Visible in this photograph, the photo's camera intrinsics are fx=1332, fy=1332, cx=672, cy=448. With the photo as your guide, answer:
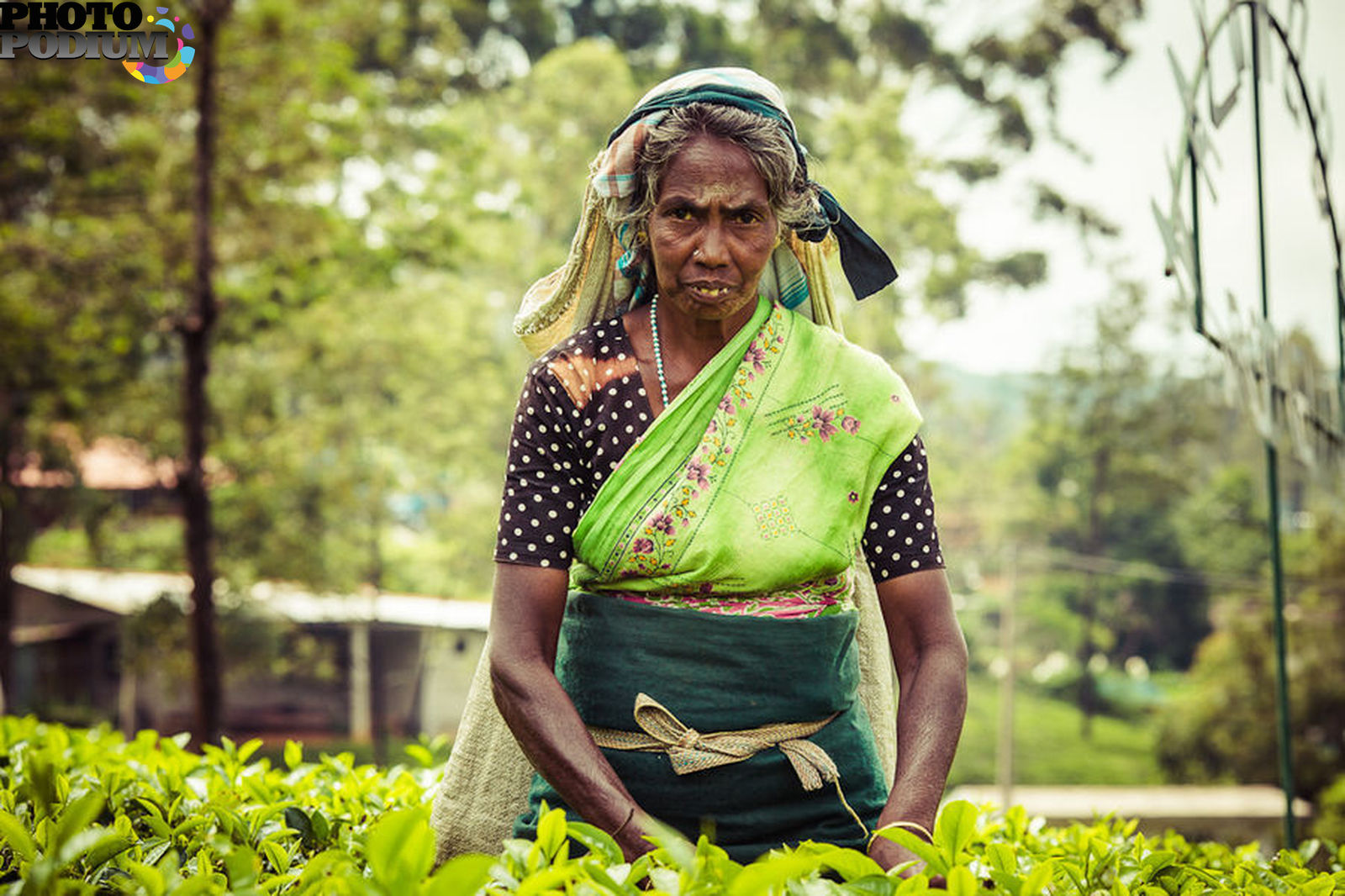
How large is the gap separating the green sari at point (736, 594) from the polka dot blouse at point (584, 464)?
4cm

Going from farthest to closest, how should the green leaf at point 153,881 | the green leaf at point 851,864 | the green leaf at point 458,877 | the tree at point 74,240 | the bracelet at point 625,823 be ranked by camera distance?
the tree at point 74,240, the bracelet at point 625,823, the green leaf at point 851,864, the green leaf at point 153,881, the green leaf at point 458,877

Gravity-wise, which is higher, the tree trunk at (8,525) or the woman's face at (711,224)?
the woman's face at (711,224)

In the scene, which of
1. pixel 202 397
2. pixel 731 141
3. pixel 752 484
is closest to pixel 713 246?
pixel 731 141

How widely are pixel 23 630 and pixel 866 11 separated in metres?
18.1

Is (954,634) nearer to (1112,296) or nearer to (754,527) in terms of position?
(754,527)

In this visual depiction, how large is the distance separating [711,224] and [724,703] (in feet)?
2.24

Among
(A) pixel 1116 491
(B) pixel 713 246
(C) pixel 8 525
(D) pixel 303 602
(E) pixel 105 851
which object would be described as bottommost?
(D) pixel 303 602

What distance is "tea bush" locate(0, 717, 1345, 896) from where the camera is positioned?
1201mm

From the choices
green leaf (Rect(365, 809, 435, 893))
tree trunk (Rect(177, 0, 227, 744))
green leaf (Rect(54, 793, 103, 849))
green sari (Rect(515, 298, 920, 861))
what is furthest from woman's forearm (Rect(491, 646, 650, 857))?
tree trunk (Rect(177, 0, 227, 744))

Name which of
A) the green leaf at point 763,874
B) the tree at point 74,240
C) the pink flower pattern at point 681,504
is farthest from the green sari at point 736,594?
the tree at point 74,240

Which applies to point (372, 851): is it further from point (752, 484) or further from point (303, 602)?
point (303, 602)

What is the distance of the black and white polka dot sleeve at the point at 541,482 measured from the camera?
1881 millimetres

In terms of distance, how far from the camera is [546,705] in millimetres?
1811

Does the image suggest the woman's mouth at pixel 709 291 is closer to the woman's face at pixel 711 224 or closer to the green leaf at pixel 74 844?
the woman's face at pixel 711 224
